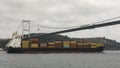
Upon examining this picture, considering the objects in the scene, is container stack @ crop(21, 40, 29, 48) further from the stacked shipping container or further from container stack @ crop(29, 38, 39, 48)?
container stack @ crop(29, 38, 39, 48)

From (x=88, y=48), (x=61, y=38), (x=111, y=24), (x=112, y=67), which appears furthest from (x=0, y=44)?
(x=112, y=67)

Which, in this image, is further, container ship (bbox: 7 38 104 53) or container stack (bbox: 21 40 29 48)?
container stack (bbox: 21 40 29 48)

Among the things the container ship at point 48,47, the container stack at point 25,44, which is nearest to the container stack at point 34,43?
the container ship at point 48,47

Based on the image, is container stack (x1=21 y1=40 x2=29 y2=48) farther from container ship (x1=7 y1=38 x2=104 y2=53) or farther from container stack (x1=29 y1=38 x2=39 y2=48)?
container stack (x1=29 y1=38 x2=39 y2=48)

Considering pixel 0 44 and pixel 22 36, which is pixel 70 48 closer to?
pixel 22 36

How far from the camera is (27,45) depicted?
3939 inches

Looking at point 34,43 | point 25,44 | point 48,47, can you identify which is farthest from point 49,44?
point 25,44

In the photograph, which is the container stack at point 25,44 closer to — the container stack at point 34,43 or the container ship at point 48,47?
the container ship at point 48,47

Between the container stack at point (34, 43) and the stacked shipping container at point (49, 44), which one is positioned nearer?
the container stack at point (34, 43)

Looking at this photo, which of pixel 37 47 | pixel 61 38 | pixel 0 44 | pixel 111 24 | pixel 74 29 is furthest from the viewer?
pixel 0 44

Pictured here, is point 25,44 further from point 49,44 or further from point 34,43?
point 49,44

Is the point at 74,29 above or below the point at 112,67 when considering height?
above

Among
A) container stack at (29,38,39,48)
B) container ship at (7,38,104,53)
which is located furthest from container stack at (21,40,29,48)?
container stack at (29,38,39,48)

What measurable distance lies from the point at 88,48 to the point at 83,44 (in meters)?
1.97
